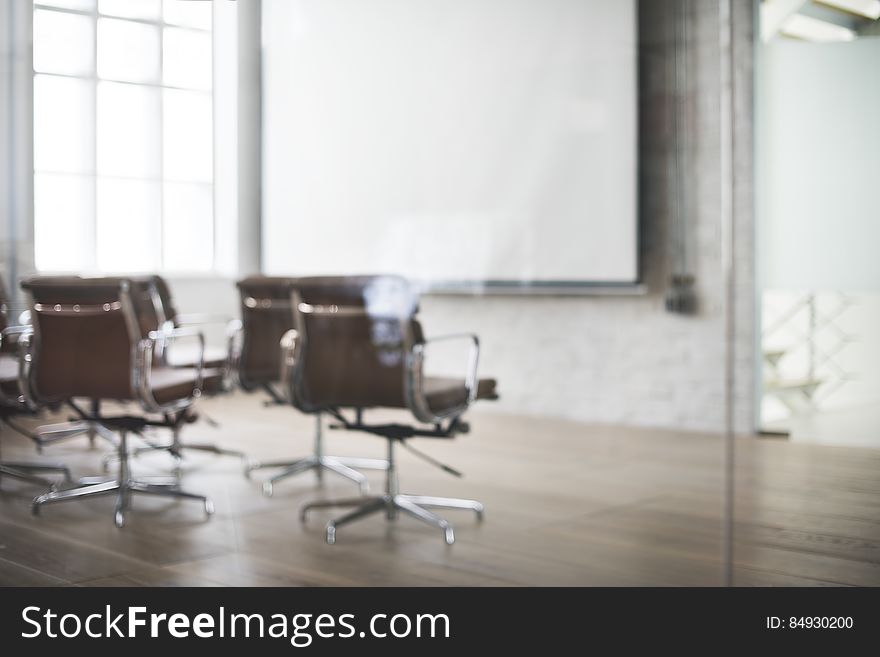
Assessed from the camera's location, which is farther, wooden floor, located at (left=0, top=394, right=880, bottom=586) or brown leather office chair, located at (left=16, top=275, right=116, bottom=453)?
brown leather office chair, located at (left=16, top=275, right=116, bottom=453)

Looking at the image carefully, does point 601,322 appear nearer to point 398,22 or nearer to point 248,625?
point 398,22

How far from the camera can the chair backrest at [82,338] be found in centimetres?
259

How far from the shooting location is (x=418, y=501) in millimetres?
2594

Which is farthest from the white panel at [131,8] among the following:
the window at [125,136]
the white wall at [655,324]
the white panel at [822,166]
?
the white panel at [822,166]

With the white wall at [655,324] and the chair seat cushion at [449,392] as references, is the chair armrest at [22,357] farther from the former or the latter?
the white wall at [655,324]

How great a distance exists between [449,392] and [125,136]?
960mm

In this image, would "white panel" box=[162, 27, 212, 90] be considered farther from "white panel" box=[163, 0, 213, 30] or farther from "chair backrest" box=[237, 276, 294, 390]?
"chair backrest" box=[237, 276, 294, 390]

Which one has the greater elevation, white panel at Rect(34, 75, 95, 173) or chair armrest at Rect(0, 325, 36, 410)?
white panel at Rect(34, 75, 95, 173)

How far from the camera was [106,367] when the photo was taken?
3.22 meters

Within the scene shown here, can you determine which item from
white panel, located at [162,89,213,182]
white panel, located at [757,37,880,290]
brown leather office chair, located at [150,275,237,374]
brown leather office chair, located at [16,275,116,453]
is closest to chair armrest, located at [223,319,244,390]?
brown leather office chair, located at [150,275,237,374]

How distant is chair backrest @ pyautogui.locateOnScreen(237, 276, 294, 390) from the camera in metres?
2.47

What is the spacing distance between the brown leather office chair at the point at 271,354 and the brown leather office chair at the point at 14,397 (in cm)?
53

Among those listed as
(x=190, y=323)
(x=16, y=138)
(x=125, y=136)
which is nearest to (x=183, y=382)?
(x=190, y=323)

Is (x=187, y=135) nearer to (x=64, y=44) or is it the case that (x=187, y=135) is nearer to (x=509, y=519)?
(x=64, y=44)
